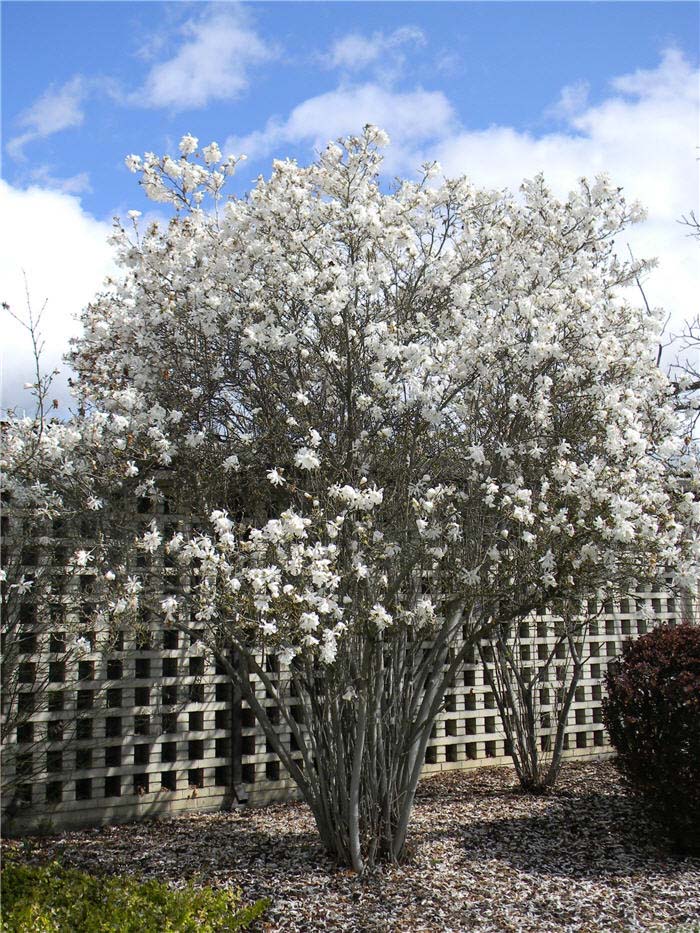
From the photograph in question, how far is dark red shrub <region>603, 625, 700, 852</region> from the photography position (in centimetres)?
507

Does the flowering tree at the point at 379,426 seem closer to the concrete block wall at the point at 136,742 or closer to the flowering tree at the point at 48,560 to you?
the flowering tree at the point at 48,560

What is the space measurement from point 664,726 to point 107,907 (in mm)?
3316

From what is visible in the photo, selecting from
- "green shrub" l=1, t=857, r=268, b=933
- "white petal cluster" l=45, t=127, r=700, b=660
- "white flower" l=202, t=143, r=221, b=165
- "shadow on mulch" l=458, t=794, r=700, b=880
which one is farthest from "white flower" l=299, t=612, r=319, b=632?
"white flower" l=202, t=143, r=221, b=165

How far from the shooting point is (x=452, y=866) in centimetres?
480

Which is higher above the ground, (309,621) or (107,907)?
(309,621)

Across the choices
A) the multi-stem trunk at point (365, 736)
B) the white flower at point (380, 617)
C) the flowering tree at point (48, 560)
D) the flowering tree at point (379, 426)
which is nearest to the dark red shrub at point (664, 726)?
the flowering tree at point (379, 426)

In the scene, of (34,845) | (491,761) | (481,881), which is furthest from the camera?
(491,761)

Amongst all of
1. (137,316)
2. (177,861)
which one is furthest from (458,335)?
(177,861)

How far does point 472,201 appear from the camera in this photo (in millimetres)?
5285

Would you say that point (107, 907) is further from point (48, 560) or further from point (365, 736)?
point (48, 560)

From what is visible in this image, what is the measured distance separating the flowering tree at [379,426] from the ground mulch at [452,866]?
0.35m

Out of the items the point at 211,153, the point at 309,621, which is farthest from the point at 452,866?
the point at 211,153

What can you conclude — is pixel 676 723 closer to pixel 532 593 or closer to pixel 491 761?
pixel 532 593

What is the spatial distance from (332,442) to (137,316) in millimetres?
1529
